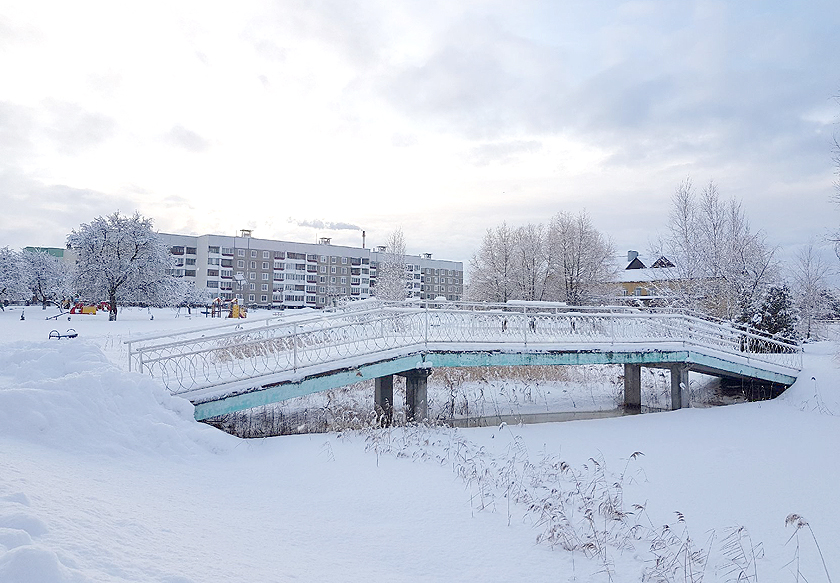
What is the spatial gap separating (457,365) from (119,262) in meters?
31.7

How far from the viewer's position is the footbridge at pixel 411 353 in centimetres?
932

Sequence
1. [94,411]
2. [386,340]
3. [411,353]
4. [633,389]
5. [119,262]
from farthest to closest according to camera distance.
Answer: [119,262], [633,389], [386,340], [411,353], [94,411]

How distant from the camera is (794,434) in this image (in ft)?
37.3

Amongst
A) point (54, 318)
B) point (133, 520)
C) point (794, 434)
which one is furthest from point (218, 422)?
point (54, 318)

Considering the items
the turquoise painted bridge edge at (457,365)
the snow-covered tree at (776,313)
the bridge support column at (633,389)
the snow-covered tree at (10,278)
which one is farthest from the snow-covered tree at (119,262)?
the snow-covered tree at (776,313)

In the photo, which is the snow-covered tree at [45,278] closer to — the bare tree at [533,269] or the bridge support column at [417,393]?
the bare tree at [533,269]

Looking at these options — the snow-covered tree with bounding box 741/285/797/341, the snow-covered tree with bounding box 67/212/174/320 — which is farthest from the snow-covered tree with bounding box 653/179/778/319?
the snow-covered tree with bounding box 67/212/174/320

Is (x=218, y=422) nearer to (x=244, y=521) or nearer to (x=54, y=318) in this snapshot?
(x=244, y=521)

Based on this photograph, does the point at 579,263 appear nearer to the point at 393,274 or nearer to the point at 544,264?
the point at 544,264

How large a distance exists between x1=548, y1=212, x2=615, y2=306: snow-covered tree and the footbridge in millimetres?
22577

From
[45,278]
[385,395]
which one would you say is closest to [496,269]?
[385,395]

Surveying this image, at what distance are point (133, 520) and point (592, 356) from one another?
433 inches

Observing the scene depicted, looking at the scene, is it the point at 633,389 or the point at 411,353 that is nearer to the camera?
the point at 411,353

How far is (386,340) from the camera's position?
1157 cm
